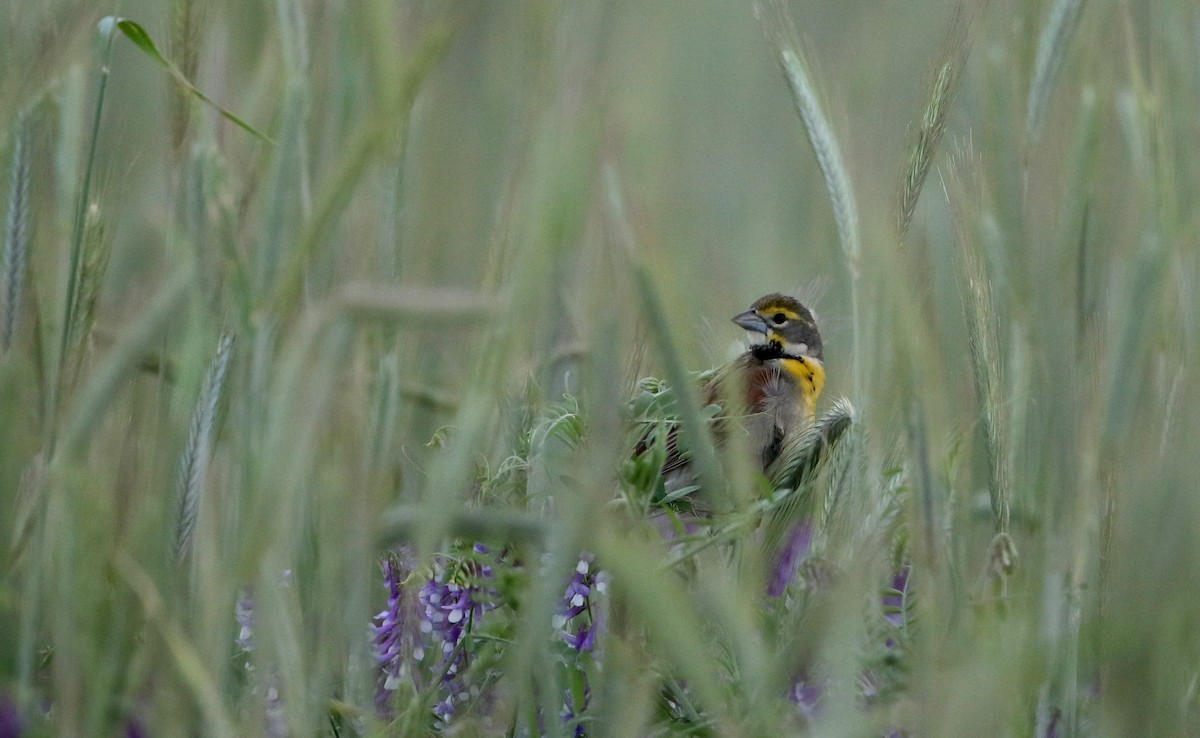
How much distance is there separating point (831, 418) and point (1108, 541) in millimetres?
357

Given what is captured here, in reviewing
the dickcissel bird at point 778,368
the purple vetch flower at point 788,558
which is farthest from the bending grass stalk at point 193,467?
the dickcissel bird at point 778,368

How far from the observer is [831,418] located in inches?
68.6

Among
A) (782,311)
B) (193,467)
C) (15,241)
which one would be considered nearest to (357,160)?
(193,467)

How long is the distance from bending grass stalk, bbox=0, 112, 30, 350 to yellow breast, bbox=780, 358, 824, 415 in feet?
7.35

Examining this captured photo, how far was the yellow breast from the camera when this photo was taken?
139 inches

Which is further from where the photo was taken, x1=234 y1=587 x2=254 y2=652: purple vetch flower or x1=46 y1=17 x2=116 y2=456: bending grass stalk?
x1=234 y1=587 x2=254 y2=652: purple vetch flower

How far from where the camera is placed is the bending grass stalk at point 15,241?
4.89 feet

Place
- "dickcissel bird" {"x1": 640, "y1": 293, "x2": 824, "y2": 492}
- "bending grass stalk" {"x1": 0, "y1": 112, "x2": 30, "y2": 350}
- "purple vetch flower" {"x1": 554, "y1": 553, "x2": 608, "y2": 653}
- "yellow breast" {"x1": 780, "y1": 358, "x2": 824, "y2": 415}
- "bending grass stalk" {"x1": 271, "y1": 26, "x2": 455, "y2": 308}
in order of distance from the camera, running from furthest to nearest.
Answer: "yellow breast" {"x1": 780, "y1": 358, "x2": 824, "y2": 415}, "dickcissel bird" {"x1": 640, "y1": 293, "x2": 824, "y2": 492}, "purple vetch flower" {"x1": 554, "y1": 553, "x2": 608, "y2": 653}, "bending grass stalk" {"x1": 0, "y1": 112, "x2": 30, "y2": 350}, "bending grass stalk" {"x1": 271, "y1": 26, "x2": 455, "y2": 308}

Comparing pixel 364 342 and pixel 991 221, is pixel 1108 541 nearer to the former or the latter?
pixel 991 221

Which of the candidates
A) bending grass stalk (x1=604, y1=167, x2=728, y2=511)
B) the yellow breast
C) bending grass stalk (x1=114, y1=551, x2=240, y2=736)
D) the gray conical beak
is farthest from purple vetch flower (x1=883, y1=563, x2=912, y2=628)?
the gray conical beak

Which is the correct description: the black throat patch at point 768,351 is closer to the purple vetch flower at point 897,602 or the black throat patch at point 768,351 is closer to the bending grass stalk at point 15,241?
the purple vetch flower at point 897,602

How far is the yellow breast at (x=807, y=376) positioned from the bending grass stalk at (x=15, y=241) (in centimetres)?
224

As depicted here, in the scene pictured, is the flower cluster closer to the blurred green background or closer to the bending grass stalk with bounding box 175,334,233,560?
the blurred green background

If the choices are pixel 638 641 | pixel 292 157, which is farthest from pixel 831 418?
pixel 292 157
